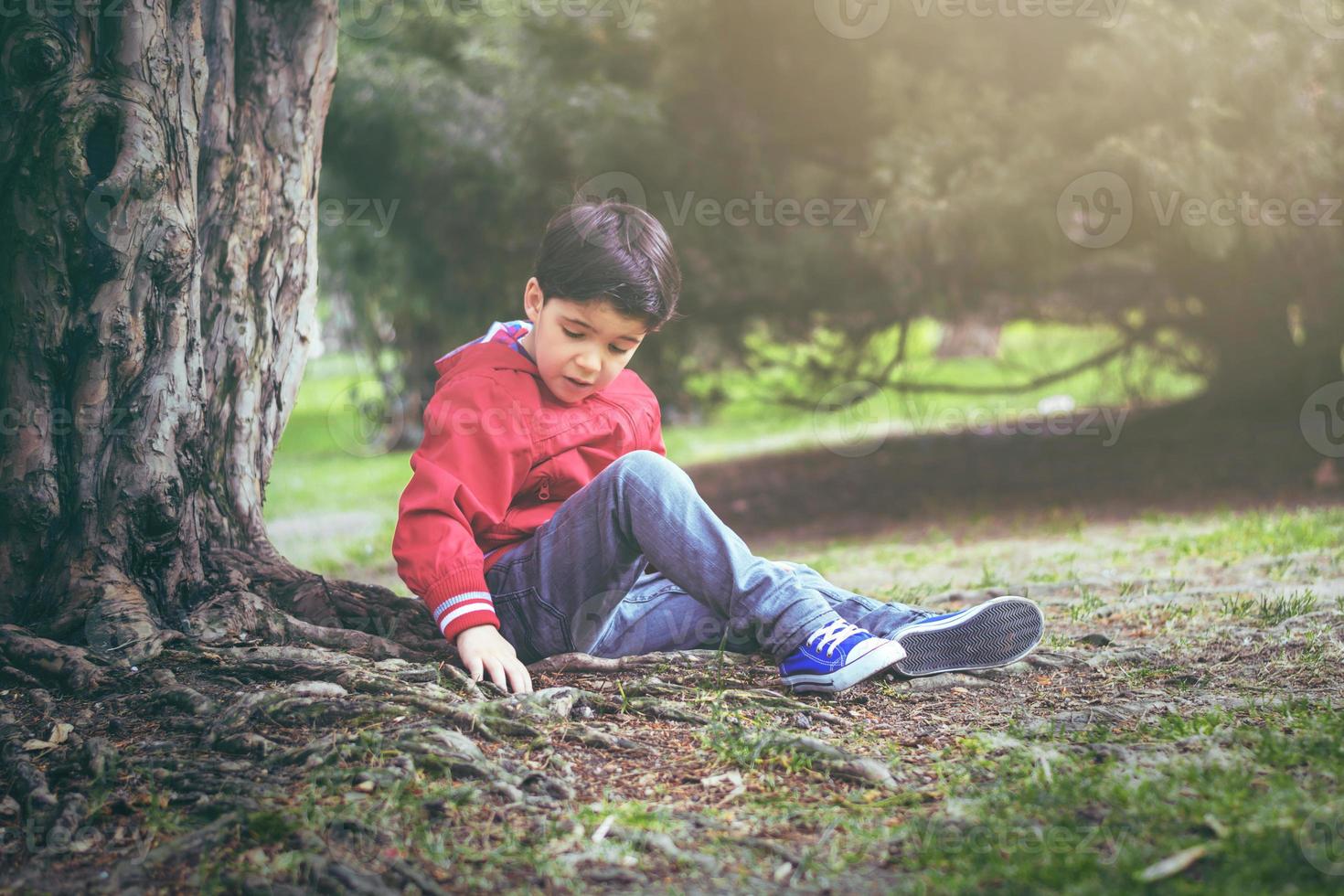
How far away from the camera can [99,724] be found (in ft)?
8.38

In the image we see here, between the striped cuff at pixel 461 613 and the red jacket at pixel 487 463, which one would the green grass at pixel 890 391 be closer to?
the red jacket at pixel 487 463

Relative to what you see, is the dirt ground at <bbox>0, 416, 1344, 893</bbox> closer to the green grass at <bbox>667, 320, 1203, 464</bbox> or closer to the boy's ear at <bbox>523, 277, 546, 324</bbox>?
the boy's ear at <bbox>523, 277, 546, 324</bbox>

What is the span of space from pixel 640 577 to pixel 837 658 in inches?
26.1

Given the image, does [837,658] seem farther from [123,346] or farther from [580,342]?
[123,346]

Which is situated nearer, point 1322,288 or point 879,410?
point 1322,288

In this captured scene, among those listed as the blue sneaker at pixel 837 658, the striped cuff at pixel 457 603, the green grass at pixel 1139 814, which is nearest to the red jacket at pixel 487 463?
the striped cuff at pixel 457 603

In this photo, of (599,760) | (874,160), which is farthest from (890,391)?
(599,760)

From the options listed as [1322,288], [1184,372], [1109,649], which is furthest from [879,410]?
[1109,649]

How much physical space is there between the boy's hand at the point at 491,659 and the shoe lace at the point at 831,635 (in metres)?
0.73

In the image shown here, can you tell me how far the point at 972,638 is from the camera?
307 cm

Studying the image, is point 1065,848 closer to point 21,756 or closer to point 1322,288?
point 21,756

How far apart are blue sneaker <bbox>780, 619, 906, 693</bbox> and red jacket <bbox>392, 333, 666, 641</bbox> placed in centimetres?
77

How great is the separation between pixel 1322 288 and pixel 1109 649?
→ 4717 mm

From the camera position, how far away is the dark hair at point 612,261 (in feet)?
9.54
